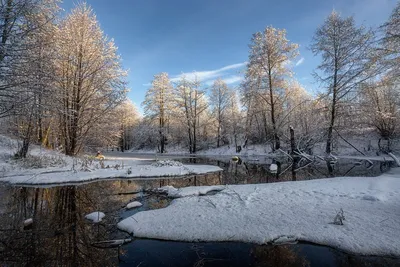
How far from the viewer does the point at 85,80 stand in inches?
634

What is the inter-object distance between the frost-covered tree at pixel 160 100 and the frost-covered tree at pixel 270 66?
49.9 feet

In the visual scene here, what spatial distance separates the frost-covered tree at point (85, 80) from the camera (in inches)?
603

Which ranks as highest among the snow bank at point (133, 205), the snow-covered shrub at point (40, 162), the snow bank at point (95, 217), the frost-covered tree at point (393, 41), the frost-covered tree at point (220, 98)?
the frost-covered tree at point (220, 98)

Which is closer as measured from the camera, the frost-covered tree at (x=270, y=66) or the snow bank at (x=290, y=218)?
the snow bank at (x=290, y=218)

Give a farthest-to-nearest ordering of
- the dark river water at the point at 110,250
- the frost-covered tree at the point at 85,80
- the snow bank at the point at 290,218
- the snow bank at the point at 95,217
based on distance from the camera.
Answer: the frost-covered tree at the point at 85,80 → the snow bank at the point at 95,217 → the snow bank at the point at 290,218 → the dark river water at the point at 110,250

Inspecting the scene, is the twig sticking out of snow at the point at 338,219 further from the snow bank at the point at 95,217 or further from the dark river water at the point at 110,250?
the snow bank at the point at 95,217

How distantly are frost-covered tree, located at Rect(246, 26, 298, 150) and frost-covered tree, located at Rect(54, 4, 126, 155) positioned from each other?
1305 cm

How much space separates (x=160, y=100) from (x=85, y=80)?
18.2m

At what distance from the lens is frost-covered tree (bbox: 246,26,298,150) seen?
2150cm

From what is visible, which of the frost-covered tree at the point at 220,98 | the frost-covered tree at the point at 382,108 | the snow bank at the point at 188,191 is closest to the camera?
the snow bank at the point at 188,191

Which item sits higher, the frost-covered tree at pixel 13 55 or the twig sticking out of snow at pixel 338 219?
the frost-covered tree at pixel 13 55

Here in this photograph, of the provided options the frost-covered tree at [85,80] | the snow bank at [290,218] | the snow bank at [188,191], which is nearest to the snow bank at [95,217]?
the snow bank at [290,218]

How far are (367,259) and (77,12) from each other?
20.3 m

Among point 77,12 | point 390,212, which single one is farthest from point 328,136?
point 77,12
